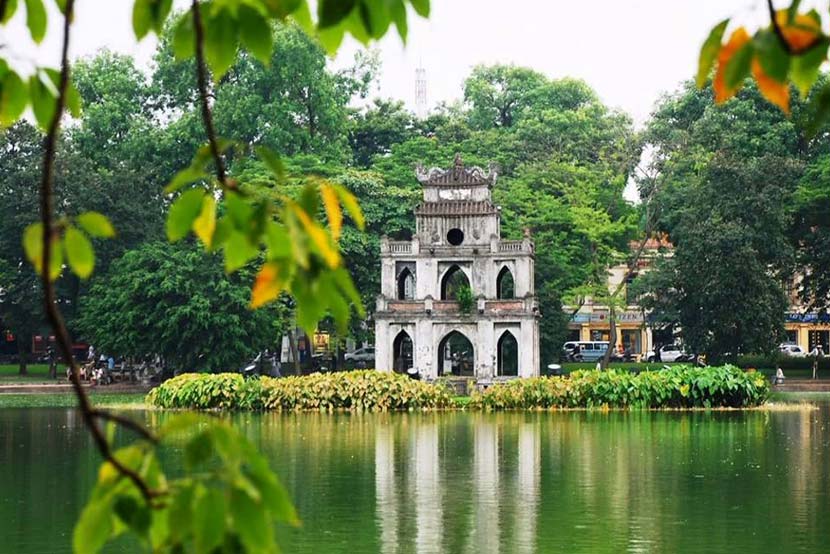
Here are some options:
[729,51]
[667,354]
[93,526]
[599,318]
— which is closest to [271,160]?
[93,526]

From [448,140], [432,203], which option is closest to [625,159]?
A: [448,140]

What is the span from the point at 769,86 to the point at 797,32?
0.09 meters

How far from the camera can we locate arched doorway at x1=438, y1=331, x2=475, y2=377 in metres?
39.4

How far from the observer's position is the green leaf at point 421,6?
2395mm

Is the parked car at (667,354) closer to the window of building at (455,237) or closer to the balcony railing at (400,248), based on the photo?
the window of building at (455,237)

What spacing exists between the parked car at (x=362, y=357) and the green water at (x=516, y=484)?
21442mm

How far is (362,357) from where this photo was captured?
50.8 meters

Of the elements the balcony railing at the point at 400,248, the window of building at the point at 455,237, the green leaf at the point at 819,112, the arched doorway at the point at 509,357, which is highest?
the window of building at the point at 455,237

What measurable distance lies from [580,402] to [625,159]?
18801 mm

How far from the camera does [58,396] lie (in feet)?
124

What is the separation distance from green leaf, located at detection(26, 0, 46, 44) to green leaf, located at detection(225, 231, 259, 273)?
514 mm

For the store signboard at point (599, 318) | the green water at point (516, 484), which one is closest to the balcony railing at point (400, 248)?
the green water at point (516, 484)

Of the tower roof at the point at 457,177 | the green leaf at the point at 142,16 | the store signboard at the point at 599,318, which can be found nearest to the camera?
the green leaf at the point at 142,16

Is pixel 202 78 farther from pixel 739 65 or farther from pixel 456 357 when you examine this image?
pixel 456 357
